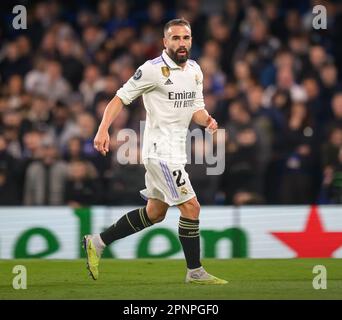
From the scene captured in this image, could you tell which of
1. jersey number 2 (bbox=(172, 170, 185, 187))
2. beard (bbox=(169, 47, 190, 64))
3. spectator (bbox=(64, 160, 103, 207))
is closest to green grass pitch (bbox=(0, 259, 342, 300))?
jersey number 2 (bbox=(172, 170, 185, 187))

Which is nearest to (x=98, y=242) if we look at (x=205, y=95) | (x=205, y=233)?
(x=205, y=233)

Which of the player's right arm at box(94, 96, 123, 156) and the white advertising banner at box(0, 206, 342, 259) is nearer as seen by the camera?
the player's right arm at box(94, 96, 123, 156)

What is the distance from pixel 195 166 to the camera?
13.1 meters

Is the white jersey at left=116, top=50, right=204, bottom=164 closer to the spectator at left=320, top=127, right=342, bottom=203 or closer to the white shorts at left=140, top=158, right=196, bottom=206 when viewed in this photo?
the white shorts at left=140, top=158, right=196, bottom=206

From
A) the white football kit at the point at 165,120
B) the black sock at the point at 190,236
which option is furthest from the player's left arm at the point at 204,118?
the black sock at the point at 190,236

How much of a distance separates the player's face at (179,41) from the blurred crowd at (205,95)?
4088 millimetres

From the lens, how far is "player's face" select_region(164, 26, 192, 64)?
9.09m

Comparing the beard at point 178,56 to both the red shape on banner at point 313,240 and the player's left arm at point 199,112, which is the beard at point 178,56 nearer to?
the player's left arm at point 199,112

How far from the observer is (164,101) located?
30.1 ft

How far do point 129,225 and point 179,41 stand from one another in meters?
1.55

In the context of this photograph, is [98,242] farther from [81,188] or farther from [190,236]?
[81,188]

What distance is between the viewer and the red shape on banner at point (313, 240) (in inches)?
469

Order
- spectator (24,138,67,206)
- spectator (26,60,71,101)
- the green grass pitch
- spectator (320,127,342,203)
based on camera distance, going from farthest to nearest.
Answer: spectator (26,60,71,101)
spectator (24,138,67,206)
spectator (320,127,342,203)
the green grass pitch

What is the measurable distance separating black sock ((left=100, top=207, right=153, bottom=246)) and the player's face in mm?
1285
